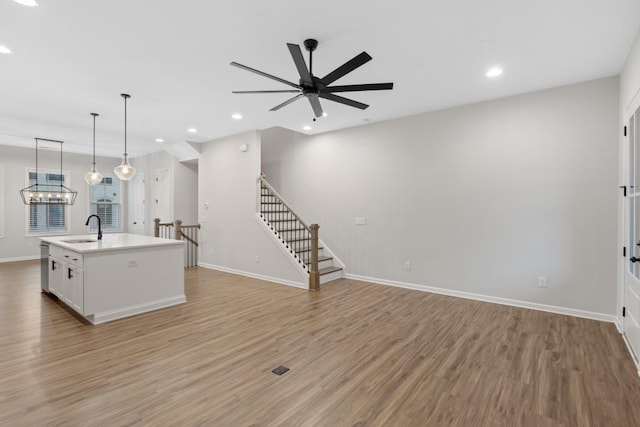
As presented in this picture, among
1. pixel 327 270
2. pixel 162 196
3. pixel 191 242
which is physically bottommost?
pixel 327 270

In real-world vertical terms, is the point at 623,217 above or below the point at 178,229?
above

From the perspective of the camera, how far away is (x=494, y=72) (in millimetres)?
3641

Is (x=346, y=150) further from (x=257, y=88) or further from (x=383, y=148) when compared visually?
(x=257, y=88)

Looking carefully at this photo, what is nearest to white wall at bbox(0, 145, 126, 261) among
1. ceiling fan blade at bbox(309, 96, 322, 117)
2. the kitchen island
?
the kitchen island

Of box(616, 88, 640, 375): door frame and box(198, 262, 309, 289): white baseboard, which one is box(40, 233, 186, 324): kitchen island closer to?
box(198, 262, 309, 289): white baseboard

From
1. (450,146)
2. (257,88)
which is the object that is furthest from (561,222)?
(257,88)

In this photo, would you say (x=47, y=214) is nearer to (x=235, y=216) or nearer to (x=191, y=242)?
(x=191, y=242)

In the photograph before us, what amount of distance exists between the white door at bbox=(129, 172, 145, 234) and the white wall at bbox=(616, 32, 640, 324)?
1032 cm

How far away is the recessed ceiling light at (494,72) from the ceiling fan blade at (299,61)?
224 cm

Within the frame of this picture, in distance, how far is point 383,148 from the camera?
18.7 feet

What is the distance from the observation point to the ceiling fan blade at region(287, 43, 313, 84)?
2273 millimetres

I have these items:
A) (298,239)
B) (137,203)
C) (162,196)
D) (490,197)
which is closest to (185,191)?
(162,196)

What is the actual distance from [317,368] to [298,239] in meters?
3.91

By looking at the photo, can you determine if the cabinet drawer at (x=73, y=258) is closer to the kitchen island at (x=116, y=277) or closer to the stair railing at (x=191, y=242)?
the kitchen island at (x=116, y=277)
